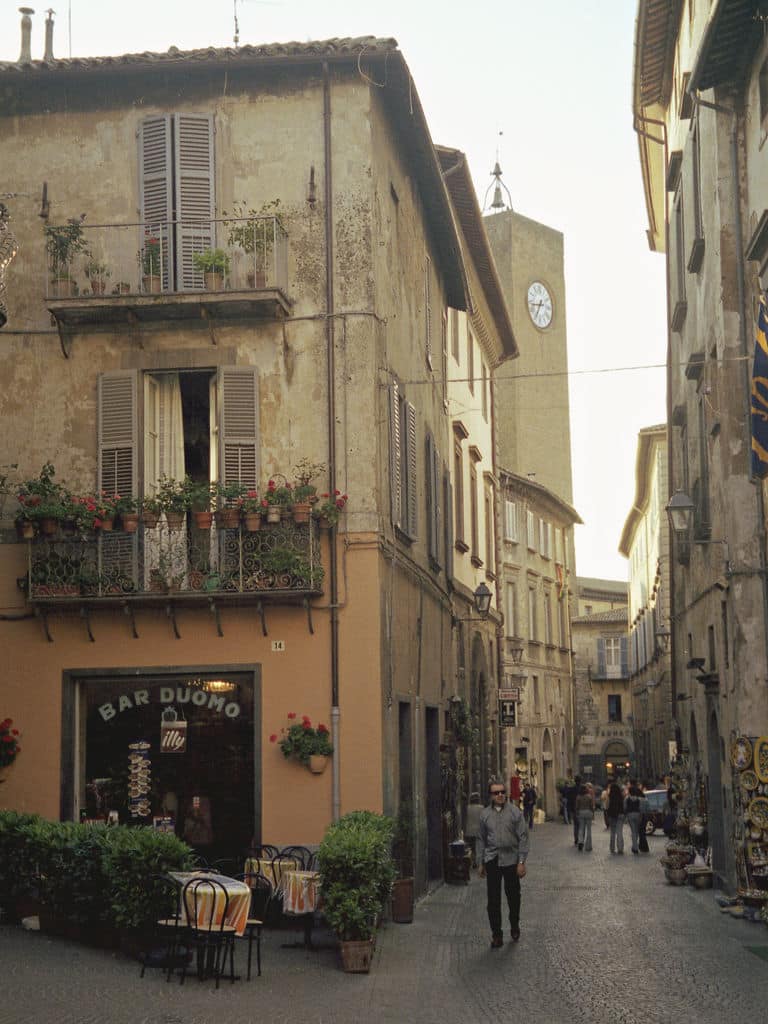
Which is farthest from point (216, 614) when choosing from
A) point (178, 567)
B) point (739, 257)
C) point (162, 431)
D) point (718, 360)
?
point (739, 257)

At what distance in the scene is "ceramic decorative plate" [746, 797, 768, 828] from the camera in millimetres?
16531

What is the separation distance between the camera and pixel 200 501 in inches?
664

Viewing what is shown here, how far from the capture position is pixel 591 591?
106 m

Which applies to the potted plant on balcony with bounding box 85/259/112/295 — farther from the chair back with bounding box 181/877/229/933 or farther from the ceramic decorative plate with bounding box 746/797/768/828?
the ceramic decorative plate with bounding box 746/797/768/828

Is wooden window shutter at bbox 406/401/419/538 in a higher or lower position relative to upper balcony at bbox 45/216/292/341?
lower

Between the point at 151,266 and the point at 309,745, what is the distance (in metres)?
5.99

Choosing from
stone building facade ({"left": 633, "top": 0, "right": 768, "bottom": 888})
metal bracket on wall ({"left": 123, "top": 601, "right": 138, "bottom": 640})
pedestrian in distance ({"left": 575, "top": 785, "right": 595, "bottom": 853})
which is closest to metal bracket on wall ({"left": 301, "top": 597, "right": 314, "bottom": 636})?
metal bracket on wall ({"left": 123, "top": 601, "right": 138, "bottom": 640})

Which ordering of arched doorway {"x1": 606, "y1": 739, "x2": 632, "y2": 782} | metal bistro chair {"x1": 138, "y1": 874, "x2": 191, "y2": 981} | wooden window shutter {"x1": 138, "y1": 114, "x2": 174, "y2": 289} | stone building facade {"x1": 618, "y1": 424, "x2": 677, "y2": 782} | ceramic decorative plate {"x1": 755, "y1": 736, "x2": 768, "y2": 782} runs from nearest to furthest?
→ metal bistro chair {"x1": 138, "y1": 874, "x2": 191, "y2": 981}, ceramic decorative plate {"x1": 755, "y1": 736, "x2": 768, "y2": 782}, wooden window shutter {"x1": 138, "y1": 114, "x2": 174, "y2": 289}, stone building facade {"x1": 618, "y1": 424, "x2": 677, "y2": 782}, arched doorway {"x1": 606, "y1": 739, "x2": 632, "y2": 782}

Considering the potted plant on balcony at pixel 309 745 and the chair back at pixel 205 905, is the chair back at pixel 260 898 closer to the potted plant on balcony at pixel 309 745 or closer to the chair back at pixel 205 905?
the potted plant on balcony at pixel 309 745

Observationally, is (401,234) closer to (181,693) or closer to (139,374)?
(139,374)

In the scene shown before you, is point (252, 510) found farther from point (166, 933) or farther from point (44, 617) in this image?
point (166, 933)

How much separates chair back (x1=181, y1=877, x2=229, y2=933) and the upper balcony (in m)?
7.46

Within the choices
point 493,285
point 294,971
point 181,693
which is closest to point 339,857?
point 294,971

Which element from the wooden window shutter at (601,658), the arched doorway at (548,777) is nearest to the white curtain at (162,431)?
the arched doorway at (548,777)
